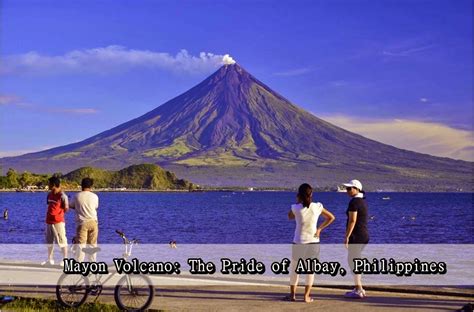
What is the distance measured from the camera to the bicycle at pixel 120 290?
10.1 metres

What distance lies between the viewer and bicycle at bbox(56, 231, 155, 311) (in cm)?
1011

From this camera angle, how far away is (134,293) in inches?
402

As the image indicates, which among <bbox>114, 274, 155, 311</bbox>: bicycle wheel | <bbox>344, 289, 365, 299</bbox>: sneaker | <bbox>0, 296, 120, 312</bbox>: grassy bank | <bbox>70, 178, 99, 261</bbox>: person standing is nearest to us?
<bbox>114, 274, 155, 311</bbox>: bicycle wheel

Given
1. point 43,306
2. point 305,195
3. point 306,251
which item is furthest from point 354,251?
point 43,306

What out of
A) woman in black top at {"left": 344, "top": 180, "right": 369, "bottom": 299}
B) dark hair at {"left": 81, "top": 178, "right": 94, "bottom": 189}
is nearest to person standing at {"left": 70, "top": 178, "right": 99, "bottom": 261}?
dark hair at {"left": 81, "top": 178, "right": 94, "bottom": 189}

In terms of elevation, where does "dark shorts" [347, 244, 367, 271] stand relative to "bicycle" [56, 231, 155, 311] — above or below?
above

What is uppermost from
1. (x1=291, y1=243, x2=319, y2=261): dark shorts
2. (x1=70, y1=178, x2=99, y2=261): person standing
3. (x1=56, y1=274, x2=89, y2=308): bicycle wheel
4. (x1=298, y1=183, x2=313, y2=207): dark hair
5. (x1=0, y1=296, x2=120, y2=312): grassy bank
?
(x1=298, y1=183, x2=313, y2=207): dark hair

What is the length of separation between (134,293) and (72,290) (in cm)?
101

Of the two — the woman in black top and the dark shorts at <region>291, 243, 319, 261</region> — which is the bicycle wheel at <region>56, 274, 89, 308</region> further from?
the woman in black top

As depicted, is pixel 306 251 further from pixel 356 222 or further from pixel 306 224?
pixel 356 222

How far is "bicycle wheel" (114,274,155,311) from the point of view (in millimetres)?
10102

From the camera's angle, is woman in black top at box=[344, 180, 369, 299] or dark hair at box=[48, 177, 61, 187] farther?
dark hair at box=[48, 177, 61, 187]

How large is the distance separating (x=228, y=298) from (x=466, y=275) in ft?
38.6

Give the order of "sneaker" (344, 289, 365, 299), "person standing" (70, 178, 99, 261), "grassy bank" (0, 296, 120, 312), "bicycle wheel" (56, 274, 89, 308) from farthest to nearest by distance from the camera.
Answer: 1. "person standing" (70, 178, 99, 261)
2. "sneaker" (344, 289, 365, 299)
3. "bicycle wheel" (56, 274, 89, 308)
4. "grassy bank" (0, 296, 120, 312)
